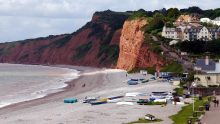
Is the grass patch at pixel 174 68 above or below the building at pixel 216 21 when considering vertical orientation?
below

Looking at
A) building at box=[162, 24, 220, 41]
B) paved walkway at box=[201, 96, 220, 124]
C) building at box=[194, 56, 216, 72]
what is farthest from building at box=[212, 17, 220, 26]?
paved walkway at box=[201, 96, 220, 124]

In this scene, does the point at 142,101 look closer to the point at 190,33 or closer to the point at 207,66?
the point at 207,66

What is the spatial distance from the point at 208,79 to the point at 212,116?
22473mm

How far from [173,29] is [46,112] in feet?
205

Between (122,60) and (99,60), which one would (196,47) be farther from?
(99,60)

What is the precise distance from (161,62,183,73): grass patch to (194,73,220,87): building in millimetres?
19819

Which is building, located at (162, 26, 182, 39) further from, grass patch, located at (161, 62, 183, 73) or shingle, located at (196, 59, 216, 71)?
shingle, located at (196, 59, 216, 71)

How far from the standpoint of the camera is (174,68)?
85.6m

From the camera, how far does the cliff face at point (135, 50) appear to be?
3981 inches

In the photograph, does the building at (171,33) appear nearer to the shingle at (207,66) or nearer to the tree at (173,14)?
the tree at (173,14)

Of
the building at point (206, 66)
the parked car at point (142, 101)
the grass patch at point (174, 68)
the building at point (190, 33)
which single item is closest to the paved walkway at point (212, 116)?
the parked car at point (142, 101)

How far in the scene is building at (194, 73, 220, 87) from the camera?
5968 centimetres

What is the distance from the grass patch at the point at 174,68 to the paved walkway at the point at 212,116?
38943 mm

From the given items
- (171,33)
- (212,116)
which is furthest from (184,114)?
(171,33)
